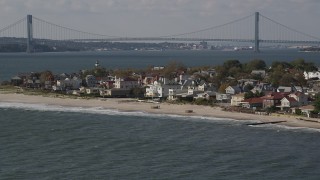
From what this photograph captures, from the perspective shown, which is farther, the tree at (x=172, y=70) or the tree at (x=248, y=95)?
the tree at (x=172, y=70)

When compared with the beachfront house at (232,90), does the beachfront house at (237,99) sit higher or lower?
lower

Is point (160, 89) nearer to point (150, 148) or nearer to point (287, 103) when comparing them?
point (287, 103)

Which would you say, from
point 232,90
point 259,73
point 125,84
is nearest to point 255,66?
point 259,73

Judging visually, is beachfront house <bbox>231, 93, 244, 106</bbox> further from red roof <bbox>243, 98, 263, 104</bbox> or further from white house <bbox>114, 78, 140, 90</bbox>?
white house <bbox>114, 78, 140, 90</bbox>

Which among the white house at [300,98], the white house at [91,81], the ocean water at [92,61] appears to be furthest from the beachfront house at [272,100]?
the ocean water at [92,61]

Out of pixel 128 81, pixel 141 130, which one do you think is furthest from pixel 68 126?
pixel 128 81

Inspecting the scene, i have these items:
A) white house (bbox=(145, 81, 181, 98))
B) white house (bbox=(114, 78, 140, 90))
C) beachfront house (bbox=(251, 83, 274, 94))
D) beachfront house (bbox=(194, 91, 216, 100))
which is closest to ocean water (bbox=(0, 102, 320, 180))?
beachfront house (bbox=(194, 91, 216, 100))

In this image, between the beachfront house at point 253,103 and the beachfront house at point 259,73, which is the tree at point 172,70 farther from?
the beachfront house at point 253,103
